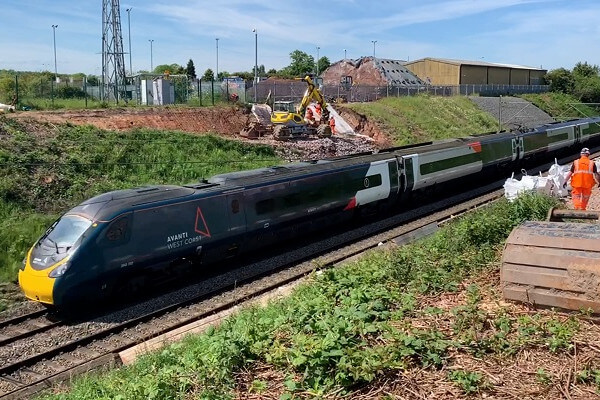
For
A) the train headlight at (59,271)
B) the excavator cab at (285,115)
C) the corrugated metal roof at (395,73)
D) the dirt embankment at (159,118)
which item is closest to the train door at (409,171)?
the train headlight at (59,271)

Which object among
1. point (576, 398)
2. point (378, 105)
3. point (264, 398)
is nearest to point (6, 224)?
point (264, 398)

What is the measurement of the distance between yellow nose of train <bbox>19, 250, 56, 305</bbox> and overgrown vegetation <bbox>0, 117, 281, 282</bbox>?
3.23 metres

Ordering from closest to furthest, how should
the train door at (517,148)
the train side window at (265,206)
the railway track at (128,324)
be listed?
the railway track at (128,324) < the train side window at (265,206) < the train door at (517,148)

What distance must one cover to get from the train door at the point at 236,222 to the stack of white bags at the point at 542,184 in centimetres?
772

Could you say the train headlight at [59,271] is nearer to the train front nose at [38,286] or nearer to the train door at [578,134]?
the train front nose at [38,286]

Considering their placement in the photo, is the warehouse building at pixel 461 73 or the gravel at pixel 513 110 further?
the warehouse building at pixel 461 73

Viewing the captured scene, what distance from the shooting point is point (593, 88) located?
8031cm

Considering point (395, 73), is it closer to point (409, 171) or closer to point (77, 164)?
point (409, 171)

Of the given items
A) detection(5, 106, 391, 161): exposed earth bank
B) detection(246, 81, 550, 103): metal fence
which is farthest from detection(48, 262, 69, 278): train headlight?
detection(246, 81, 550, 103): metal fence

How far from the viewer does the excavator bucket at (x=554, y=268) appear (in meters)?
5.68

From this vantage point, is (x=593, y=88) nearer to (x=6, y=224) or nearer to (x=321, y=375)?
(x=6, y=224)

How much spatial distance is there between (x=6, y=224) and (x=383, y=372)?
14.6 meters

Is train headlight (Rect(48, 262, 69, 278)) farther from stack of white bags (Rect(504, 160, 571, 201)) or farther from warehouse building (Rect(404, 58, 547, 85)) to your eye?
warehouse building (Rect(404, 58, 547, 85))

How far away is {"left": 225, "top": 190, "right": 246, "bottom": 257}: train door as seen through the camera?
541 inches
